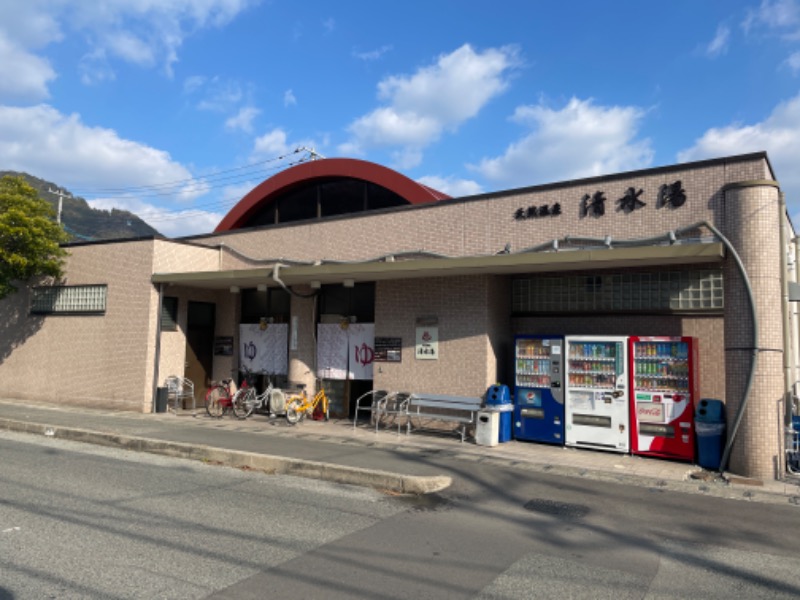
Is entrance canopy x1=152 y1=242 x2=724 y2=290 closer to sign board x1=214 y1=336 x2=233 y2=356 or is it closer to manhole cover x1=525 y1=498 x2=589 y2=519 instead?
sign board x1=214 y1=336 x2=233 y2=356

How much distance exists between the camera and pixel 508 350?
13.0 m

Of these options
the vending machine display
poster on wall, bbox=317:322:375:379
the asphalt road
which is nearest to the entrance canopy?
poster on wall, bbox=317:322:375:379

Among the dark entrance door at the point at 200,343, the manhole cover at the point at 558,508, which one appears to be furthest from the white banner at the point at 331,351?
the manhole cover at the point at 558,508

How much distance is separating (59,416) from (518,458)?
10.9 metres

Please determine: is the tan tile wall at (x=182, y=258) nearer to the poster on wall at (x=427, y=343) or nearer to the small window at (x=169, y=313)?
the small window at (x=169, y=313)

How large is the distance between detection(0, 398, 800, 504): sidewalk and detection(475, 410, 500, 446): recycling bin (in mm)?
152

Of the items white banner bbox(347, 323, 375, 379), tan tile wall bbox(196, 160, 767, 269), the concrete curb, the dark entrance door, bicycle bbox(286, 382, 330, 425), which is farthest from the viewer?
the dark entrance door

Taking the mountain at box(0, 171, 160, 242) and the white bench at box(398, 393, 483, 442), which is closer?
the white bench at box(398, 393, 483, 442)

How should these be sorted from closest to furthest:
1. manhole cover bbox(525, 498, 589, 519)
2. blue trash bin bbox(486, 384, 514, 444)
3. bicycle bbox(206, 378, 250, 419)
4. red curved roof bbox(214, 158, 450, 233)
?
manhole cover bbox(525, 498, 589, 519) → blue trash bin bbox(486, 384, 514, 444) → bicycle bbox(206, 378, 250, 419) → red curved roof bbox(214, 158, 450, 233)

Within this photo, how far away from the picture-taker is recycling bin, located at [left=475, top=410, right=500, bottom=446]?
11.2 meters

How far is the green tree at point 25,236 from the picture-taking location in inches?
634

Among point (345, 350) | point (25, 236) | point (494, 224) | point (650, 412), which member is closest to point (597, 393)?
point (650, 412)

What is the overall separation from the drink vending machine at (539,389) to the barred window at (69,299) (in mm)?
11835

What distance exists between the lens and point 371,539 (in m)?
5.94
